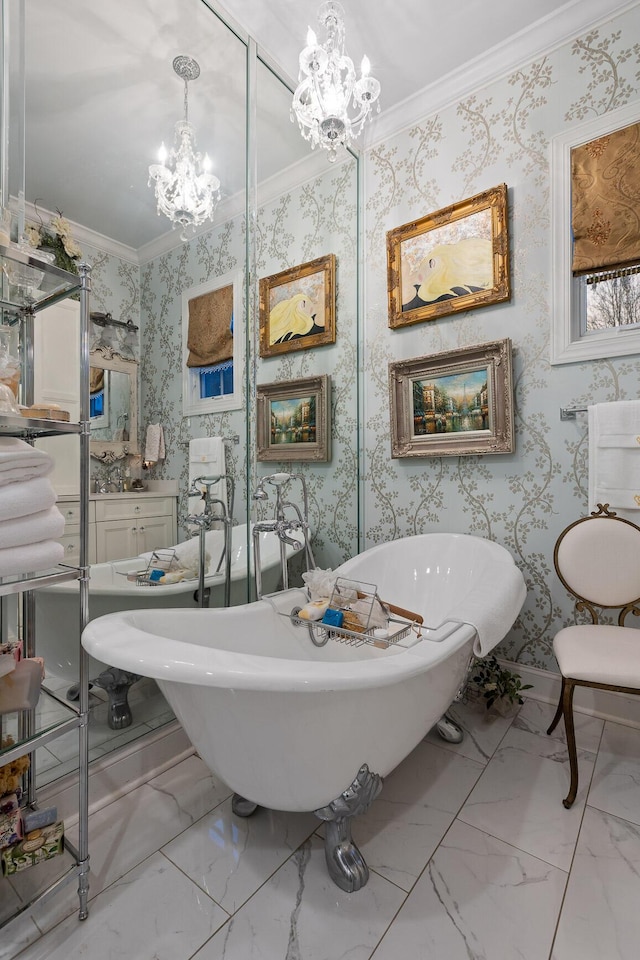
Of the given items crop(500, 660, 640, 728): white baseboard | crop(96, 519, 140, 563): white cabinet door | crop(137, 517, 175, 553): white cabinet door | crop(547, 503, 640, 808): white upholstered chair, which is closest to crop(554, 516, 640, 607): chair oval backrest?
crop(547, 503, 640, 808): white upholstered chair

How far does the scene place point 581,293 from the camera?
6.40ft

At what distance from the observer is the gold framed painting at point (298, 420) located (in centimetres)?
223

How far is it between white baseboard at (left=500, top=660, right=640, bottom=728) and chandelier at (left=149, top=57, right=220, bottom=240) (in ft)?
7.52

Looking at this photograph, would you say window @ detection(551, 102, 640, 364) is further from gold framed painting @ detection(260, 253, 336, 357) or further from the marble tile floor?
the marble tile floor

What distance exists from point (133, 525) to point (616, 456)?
1810 millimetres

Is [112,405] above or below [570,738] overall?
above

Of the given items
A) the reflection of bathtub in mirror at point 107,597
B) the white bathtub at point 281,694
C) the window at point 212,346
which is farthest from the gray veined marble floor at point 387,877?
the window at point 212,346

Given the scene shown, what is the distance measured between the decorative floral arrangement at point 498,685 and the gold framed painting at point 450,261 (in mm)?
1668

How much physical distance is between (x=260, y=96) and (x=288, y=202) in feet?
1.37

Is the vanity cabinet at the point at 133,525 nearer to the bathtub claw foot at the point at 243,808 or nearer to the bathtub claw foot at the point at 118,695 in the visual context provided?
the bathtub claw foot at the point at 118,695

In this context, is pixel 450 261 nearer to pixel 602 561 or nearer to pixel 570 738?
pixel 602 561

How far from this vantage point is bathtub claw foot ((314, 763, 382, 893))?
108 centimetres

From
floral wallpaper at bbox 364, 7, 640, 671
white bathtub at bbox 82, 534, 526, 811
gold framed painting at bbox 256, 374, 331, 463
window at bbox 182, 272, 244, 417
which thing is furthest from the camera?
gold framed painting at bbox 256, 374, 331, 463

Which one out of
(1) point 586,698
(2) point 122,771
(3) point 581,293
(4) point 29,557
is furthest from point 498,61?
(2) point 122,771
